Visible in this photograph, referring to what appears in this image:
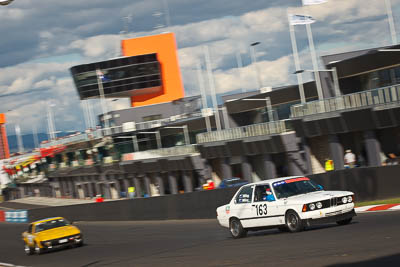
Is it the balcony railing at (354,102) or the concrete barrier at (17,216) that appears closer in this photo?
the balcony railing at (354,102)

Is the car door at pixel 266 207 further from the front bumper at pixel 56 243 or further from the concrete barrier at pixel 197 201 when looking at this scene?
the front bumper at pixel 56 243

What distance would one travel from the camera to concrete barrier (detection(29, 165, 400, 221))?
870 inches

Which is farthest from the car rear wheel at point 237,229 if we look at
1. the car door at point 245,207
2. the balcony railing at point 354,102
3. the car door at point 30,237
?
the balcony railing at point 354,102

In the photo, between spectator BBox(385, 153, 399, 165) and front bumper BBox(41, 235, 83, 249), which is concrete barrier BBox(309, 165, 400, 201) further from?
front bumper BBox(41, 235, 83, 249)

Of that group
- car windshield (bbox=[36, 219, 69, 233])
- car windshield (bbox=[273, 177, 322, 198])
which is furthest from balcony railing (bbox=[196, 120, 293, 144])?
car windshield (bbox=[273, 177, 322, 198])

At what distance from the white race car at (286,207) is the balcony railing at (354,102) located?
55.1 ft

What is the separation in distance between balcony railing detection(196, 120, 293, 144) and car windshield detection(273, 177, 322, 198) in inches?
1045

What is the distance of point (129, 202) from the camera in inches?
1465

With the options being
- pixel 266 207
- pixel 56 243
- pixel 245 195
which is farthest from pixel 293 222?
pixel 56 243

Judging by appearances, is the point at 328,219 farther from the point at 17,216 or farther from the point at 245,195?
the point at 17,216

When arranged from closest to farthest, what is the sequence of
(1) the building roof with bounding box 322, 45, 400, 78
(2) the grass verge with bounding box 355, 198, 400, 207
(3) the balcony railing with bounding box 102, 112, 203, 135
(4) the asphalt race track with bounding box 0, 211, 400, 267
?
1. (4) the asphalt race track with bounding box 0, 211, 400, 267
2. (2) the grass verge with bounding box 355, 198, 400, 207
3. (1) the building roof with bounding box 322, 45, 400, 78
4. (3) the balcony railing with bounding box 102, 112, 203, 135

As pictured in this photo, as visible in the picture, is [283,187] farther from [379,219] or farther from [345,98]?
[345,98]

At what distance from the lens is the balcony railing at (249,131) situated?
1721 inches

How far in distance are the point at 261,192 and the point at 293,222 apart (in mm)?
1298
